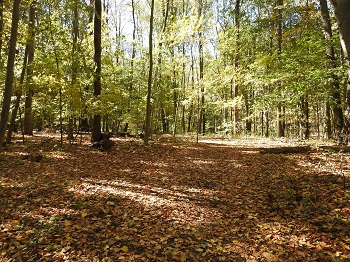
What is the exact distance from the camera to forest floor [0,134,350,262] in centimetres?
406

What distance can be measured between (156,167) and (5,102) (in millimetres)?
5521

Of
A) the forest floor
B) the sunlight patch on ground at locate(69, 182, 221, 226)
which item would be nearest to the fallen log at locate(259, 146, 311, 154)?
the forest floor

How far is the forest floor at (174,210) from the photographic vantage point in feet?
13.3

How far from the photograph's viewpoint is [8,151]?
9914 mm

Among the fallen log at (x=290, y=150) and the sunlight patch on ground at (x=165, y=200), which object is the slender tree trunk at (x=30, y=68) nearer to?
the sunlight patch on ground at (x=165, y=200)

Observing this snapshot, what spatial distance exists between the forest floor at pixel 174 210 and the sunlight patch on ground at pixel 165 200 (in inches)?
1.0

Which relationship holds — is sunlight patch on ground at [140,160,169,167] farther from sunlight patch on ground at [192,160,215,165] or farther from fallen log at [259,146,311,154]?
fallen log at [259,146,311,154]

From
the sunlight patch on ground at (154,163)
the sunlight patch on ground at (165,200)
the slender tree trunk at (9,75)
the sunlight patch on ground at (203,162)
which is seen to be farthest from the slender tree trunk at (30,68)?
the sunlight patch on ground at (203,162)

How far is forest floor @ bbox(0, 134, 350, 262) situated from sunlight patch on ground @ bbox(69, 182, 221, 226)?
1.0 inches

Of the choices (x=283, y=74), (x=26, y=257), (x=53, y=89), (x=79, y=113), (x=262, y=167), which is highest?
(x=283, y=74)

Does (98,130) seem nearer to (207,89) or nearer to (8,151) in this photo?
(8,151)

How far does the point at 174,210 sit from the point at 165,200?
1.98 feet

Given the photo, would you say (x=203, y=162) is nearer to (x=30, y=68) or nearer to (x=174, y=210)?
(x=174, y=210)

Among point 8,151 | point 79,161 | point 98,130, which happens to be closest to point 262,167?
point 79,161
